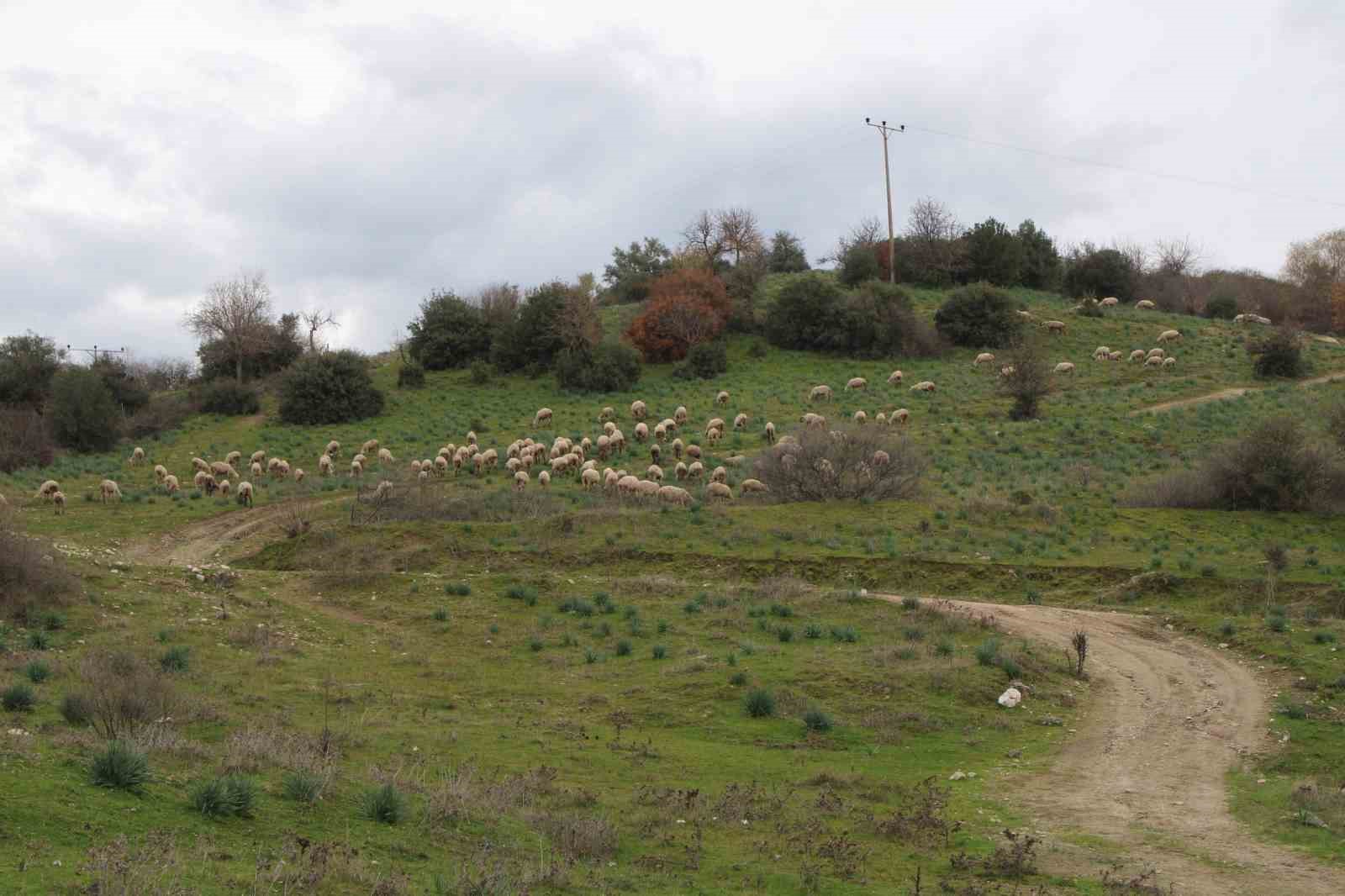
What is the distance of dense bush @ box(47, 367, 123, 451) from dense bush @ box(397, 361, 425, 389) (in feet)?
43.5

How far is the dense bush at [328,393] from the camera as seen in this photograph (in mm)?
52656

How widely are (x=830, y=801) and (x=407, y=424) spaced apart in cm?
4112

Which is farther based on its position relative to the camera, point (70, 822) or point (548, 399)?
point (548, 399)

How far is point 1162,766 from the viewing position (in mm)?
14539

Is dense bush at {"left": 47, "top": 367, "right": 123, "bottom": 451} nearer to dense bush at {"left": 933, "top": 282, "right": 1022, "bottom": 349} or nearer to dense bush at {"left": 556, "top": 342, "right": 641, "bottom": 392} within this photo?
dense bush at {"left": 556, "top": 342, "right": 641, "bottom": 392}

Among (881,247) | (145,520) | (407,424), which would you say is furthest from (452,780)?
(881,247)

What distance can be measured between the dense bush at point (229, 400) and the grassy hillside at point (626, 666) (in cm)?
1254

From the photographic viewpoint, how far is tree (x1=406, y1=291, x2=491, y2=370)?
63.1 meters

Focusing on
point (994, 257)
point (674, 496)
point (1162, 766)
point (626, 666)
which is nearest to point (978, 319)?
point (994, 257)

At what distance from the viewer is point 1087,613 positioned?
2378 centimetres

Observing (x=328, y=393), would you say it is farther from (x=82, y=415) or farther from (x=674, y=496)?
(x=674, y=496)

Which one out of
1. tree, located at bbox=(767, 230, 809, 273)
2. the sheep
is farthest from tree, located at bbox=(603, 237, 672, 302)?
the sheep

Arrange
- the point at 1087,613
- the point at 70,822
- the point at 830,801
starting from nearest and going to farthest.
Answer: the point at 70,822 < the point at 830,801 < the point at 1087,613

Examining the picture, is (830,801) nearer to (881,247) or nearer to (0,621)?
(0,621)
